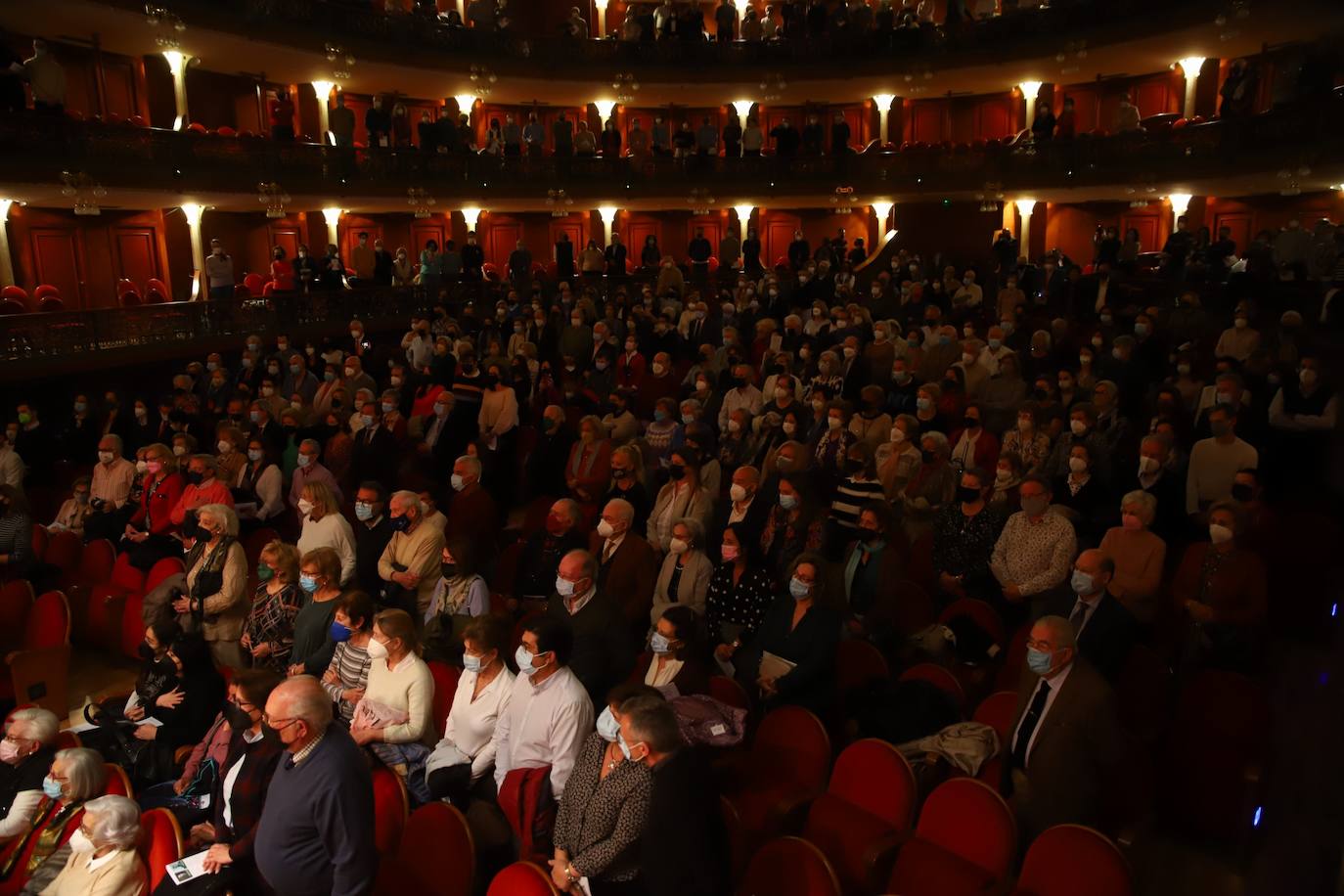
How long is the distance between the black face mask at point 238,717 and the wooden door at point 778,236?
24.2 m

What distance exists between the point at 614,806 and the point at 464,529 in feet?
13.3

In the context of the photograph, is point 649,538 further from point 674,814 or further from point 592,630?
point 674,814

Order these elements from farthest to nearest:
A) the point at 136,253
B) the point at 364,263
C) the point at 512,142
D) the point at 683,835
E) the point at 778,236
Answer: the point at 778,236
the point at 512,142
the point at 136,253
the point at 364,263
the point at 683,835

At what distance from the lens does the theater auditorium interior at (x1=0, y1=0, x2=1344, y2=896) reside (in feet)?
11.8

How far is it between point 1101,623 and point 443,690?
3.29 m

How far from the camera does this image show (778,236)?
90.8 ft

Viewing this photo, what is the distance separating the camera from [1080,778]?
3.93m

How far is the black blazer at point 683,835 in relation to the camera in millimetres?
3195

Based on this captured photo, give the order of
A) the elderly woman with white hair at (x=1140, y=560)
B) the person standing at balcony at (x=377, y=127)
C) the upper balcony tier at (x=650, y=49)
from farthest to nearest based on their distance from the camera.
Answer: the person standing at balcony at (x=377, y=127) → the upper balcony tier at (x=650, y=49) → the elderly woman with white hair at (x=1140, y=560)

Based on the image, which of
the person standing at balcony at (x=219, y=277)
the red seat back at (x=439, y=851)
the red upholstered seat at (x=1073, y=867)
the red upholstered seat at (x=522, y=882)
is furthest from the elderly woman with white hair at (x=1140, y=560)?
the person standing at balcony at (x=219, y=277)

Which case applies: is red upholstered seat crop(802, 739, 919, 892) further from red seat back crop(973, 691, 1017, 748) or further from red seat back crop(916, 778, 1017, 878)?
red seat back crop(973, 691, 1017, 748)

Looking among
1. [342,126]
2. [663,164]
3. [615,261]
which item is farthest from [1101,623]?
[663,164]

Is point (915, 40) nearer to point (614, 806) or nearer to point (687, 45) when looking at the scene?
point (687, 45)

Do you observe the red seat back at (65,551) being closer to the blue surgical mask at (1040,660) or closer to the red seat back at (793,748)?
the red seat back at (793,748)
